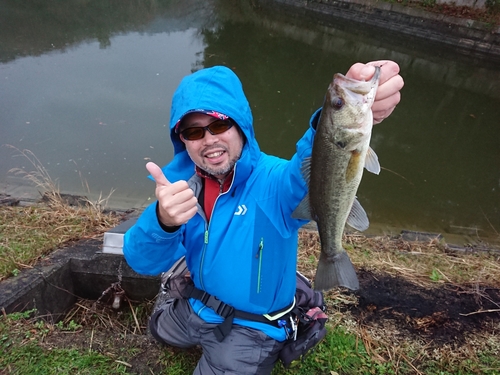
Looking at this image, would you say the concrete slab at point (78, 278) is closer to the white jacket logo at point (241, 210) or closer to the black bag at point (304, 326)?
the black bag at point (304, 326)

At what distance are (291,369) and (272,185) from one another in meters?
1.38

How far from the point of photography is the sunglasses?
6.39 feet

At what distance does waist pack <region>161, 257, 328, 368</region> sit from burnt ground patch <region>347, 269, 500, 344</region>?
0.61m

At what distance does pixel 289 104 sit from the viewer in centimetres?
948

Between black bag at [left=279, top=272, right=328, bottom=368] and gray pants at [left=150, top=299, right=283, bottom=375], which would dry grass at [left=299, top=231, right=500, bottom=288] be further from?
gray pants at [left=150, top=299, right=283, bottom=375]

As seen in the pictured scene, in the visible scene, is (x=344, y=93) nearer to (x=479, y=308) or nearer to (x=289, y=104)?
(x=479, y=308)

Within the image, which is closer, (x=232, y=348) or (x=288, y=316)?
(x=232, y=348)

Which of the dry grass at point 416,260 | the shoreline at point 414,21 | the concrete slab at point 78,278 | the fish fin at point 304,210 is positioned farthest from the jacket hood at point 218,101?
the shoreline at point 414,21

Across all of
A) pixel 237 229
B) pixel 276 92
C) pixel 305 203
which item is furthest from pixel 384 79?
pixel 276 92

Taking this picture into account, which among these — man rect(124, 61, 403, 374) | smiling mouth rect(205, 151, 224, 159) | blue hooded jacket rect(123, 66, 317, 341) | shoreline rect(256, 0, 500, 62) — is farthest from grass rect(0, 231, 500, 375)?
shoreline rect(256, 0, 500, 62)

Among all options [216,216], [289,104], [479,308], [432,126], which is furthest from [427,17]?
[216,216]

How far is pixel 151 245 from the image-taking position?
1894 mm

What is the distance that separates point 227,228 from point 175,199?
2.06ft

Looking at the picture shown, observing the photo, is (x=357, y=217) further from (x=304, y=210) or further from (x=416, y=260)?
(x=416, y=260)
